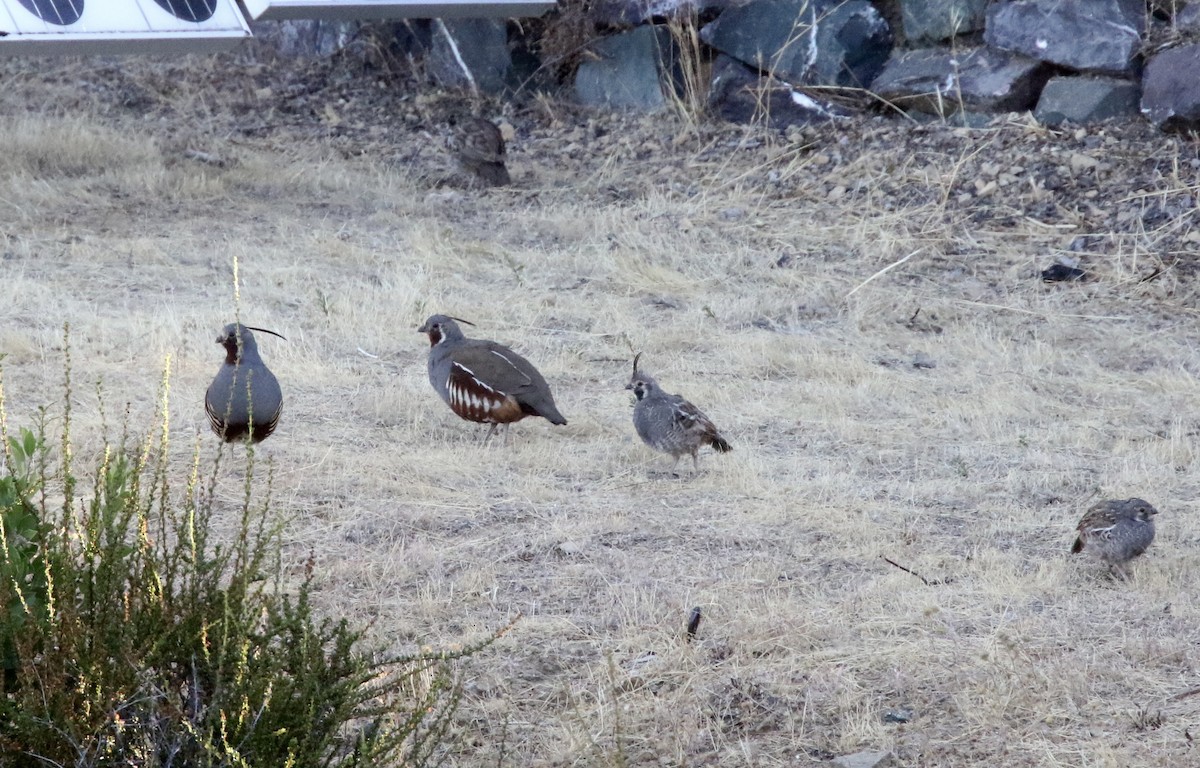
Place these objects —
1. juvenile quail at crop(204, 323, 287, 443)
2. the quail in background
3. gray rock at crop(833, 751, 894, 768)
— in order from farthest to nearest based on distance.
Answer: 1. the quail in background
2. juvenile quail at crop(204, 323, 287, 443)
3. gray rock at crop(833, 751, 894, 768)

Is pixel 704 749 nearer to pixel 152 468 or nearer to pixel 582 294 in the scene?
pixel 152 468

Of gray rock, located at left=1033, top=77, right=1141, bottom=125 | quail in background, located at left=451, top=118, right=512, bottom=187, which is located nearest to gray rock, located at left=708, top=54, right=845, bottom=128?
gray rock, located at left=1033, top=77, right=1141, bottom=125

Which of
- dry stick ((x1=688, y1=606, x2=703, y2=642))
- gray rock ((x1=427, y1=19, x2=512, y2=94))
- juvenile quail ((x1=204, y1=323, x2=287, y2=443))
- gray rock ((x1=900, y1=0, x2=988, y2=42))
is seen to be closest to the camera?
dry stick ((x1=688, y1=606, x2=703, y2=642))

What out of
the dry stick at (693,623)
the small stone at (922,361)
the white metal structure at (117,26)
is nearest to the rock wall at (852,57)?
the small stone at (922,361)

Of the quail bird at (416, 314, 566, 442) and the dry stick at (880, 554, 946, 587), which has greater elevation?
the quail bird at (416, 314, 566, 442)

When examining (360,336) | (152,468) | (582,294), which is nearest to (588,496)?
(152,468)

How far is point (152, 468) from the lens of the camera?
6535mm

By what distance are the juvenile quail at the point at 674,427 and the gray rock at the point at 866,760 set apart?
8.68ft

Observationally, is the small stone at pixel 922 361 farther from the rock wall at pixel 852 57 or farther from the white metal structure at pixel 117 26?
the white metal structure at pixel 117 26

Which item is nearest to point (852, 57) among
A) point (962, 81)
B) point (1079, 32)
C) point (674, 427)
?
point (962, 81)

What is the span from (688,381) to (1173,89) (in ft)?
18.0

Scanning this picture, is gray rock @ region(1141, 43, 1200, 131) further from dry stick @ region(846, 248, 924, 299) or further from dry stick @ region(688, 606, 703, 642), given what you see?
dry stick @ region(688, 606, 703, 642)

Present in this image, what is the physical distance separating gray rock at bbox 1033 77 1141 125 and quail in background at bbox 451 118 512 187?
4582mm

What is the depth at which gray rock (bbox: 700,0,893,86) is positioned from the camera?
13.4 metres
